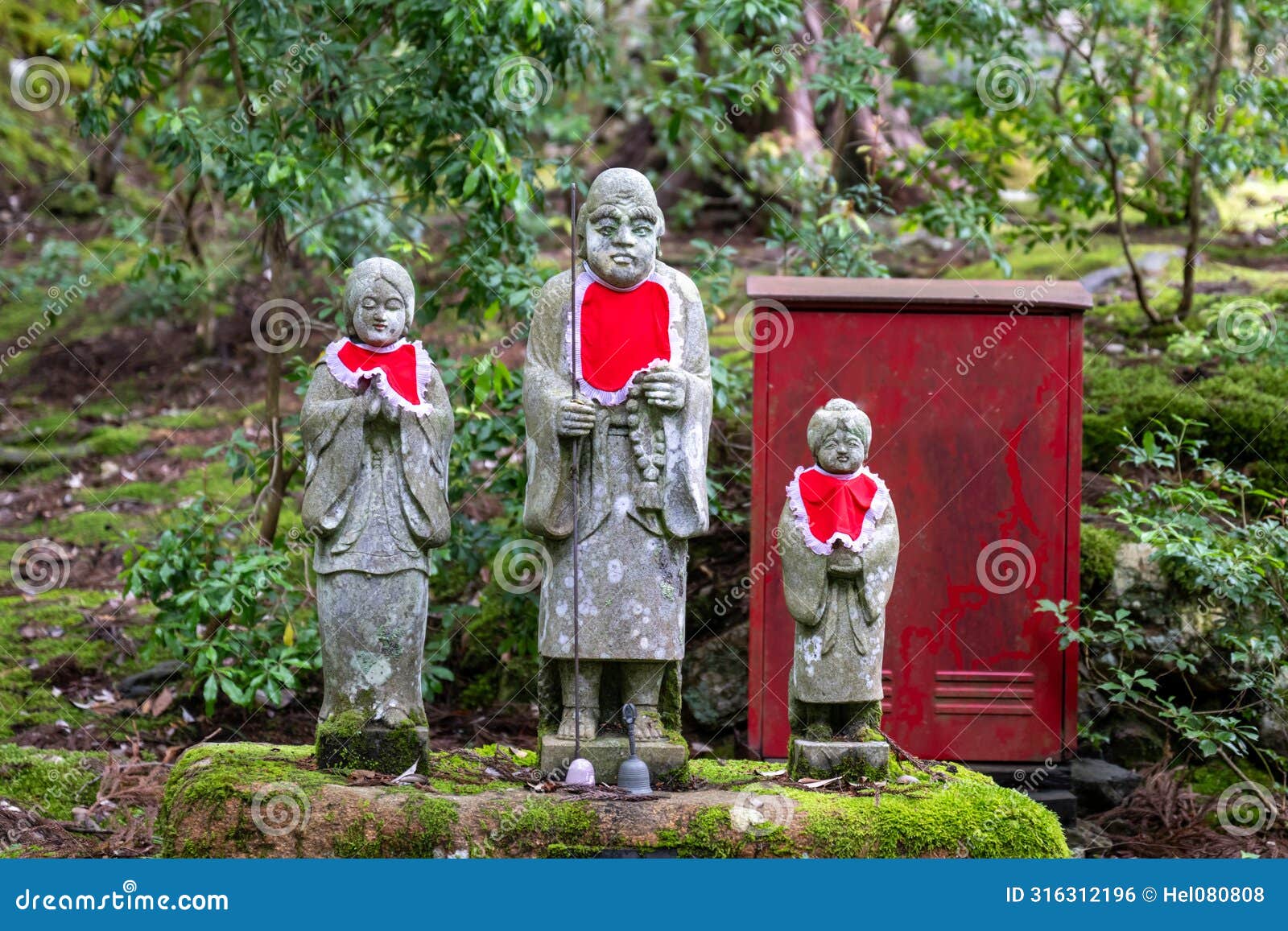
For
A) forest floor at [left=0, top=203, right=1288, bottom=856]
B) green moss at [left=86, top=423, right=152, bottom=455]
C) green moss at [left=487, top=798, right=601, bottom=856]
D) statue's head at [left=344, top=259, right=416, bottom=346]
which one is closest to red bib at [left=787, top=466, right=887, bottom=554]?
green moss at [left=487, top=798, right=601, bottom=856]

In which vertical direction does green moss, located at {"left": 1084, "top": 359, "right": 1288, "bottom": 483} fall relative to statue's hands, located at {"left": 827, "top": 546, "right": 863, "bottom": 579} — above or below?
above

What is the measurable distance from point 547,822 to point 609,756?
0.68 metres

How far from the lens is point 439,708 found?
10469 millimetres

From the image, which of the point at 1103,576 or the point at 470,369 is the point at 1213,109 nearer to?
the point at 1103,576

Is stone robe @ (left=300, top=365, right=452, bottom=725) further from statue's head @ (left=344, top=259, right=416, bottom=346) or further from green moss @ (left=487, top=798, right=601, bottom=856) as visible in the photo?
green moss @ (left=487, top=798, right=601, bottom=856)

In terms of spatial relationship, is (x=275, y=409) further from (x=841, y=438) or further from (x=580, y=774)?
(x=841, y=438)

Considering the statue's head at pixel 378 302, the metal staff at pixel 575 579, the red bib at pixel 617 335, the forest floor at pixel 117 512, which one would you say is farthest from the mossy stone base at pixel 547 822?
the statue's head at pixel 378 302

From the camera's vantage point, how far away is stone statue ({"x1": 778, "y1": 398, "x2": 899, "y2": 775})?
6.97 m

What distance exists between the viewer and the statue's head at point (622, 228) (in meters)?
7.08

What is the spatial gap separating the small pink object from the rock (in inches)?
144

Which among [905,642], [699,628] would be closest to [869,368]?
[905,642]

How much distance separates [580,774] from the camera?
6.89 m

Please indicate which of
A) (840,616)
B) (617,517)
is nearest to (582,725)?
(617,517)

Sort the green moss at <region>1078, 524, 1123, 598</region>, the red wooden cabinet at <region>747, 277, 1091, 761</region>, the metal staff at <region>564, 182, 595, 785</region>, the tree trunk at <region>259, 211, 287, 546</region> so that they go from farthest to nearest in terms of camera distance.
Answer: the tree trunk at <region>259, 211, 287, 546</region>
the green moss at <region>1078, 524, 1123, 598</region>
the red wooden cabinet at <region>747, 277, 1091, 761</region>
the metal staff at <region>564, 182, 595, 785</region>
